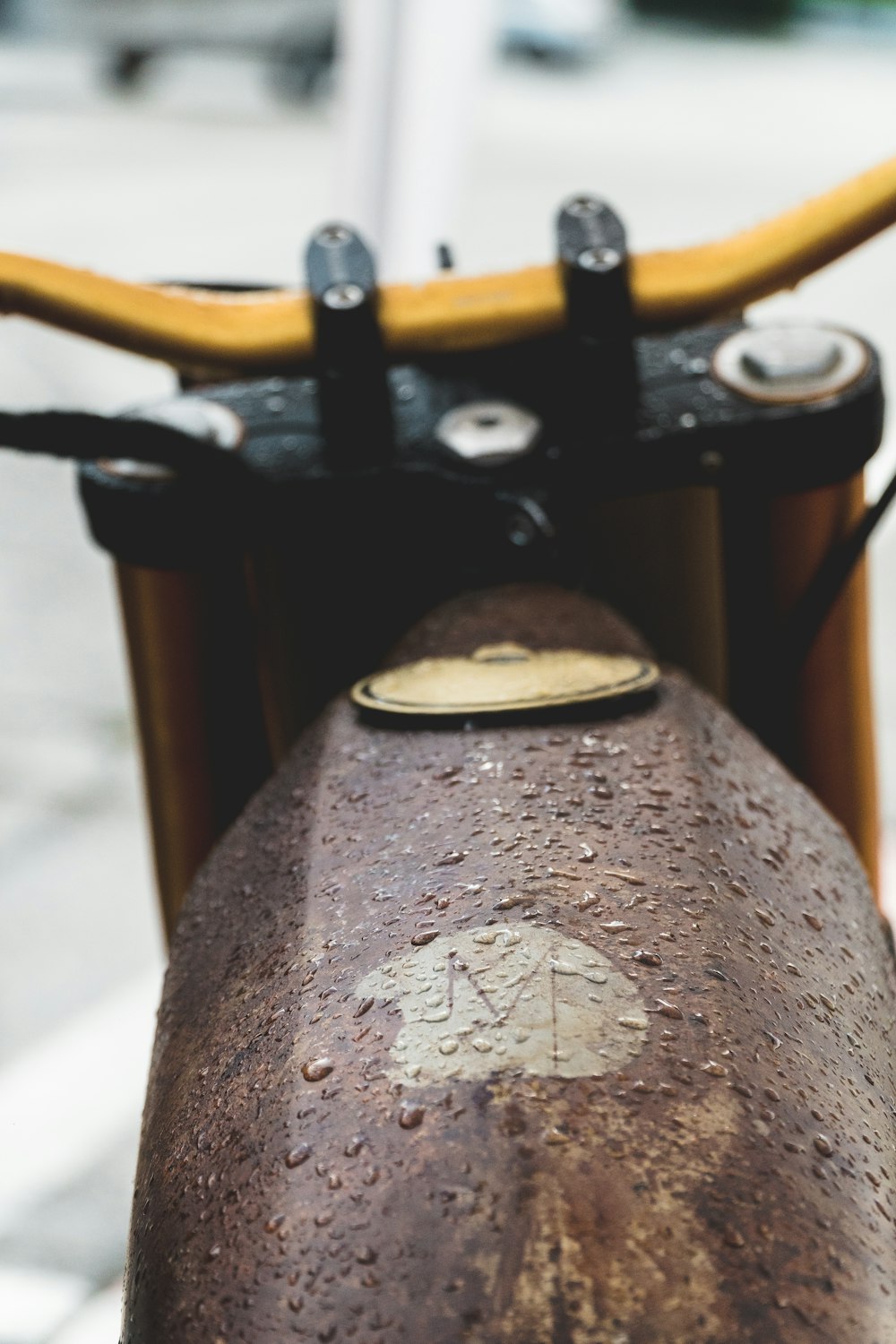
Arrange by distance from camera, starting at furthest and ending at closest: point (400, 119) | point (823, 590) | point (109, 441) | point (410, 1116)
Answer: point (400, 119), point (823, 590), point (109, 441), point (410, 1116)

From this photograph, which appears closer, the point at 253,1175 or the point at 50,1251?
the point at 253,1175

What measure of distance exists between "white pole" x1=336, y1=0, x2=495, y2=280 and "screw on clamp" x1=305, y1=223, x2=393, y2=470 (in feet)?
4.39

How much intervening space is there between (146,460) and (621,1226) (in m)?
0.34

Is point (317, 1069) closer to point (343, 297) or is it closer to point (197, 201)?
point (343, 297)

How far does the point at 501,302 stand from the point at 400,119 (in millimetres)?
1454

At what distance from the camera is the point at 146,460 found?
51cm

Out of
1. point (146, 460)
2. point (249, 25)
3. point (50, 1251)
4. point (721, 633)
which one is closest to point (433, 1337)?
point (146, 460)

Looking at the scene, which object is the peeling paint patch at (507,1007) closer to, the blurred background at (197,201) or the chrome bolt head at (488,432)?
the chrome bolt head at (488,432)

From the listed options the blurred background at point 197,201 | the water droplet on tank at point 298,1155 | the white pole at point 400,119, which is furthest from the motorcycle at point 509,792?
the white pole at point 400,119

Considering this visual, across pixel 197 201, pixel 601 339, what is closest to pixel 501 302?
pixel 601 339

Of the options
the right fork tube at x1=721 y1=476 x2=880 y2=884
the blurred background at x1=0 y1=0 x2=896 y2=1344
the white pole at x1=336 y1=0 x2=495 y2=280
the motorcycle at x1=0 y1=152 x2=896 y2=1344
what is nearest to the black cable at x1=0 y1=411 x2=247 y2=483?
the motorcycle at x1=0 y1=152 x2=896 y2=1344

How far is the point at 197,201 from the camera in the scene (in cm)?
388

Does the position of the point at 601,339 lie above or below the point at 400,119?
above

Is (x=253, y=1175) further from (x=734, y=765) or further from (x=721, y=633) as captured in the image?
(x=721, y=633)
